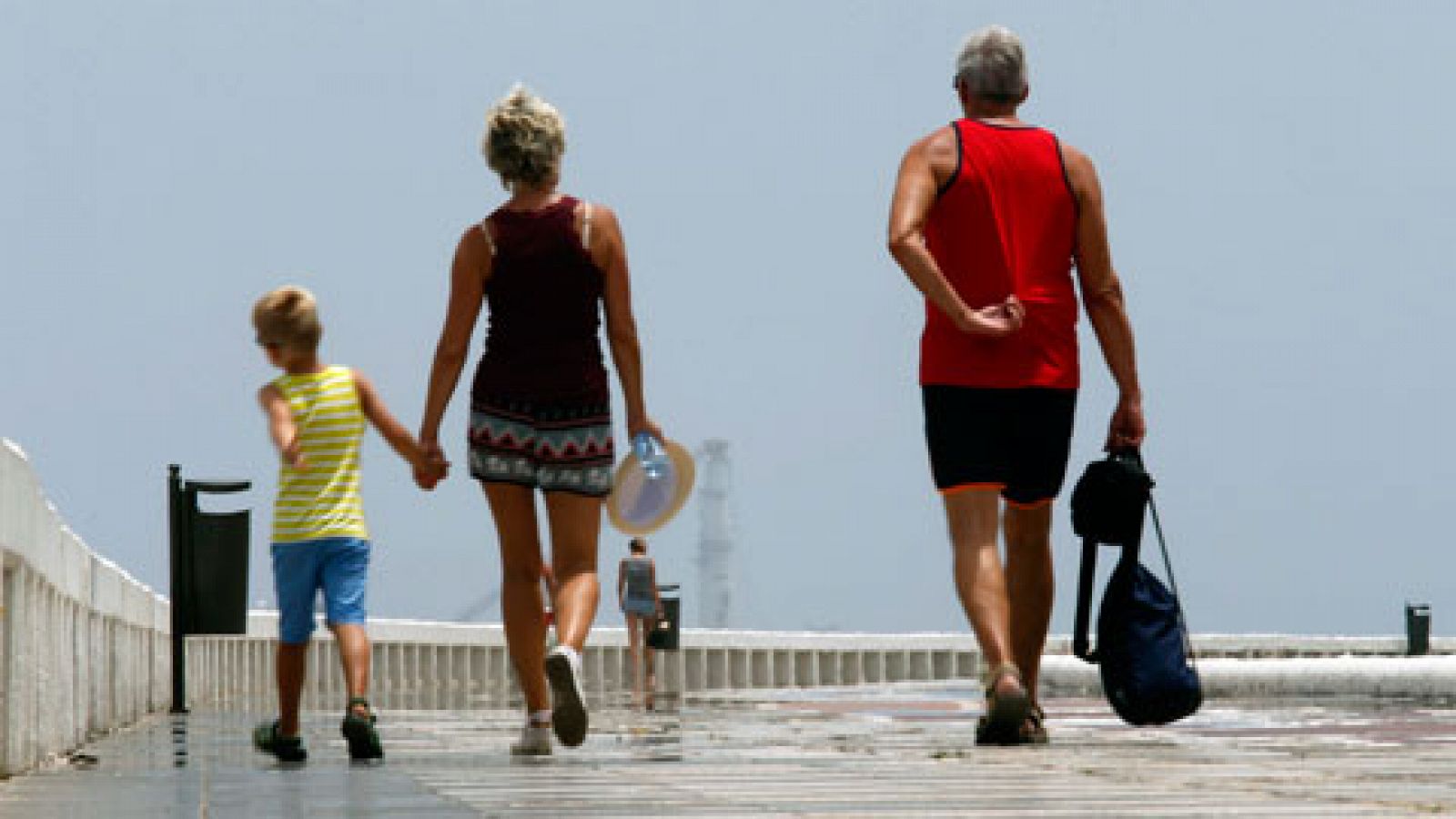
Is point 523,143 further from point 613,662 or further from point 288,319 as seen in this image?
point 613,662

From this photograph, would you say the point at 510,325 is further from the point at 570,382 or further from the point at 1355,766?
the point at 1355,766

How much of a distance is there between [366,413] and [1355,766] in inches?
143

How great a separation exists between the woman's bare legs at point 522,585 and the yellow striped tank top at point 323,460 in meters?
0.72

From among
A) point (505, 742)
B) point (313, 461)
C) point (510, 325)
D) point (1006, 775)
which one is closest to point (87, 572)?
point (505, 742)

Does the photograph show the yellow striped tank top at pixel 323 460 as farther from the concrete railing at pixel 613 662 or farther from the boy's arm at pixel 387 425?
the concrete railing at pixel 613 662

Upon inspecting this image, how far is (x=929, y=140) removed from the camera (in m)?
8.54

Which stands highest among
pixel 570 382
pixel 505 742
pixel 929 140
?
pixel 929 140

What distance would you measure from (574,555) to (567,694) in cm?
64

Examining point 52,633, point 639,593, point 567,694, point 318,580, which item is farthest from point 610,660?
point 567,694

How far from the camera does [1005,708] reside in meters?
8.13

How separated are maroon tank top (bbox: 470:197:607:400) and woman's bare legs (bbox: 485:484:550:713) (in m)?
0.35

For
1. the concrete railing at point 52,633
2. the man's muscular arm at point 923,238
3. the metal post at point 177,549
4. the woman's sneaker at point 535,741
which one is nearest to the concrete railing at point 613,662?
the metal post at point 177,549

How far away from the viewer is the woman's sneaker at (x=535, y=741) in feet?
27.2

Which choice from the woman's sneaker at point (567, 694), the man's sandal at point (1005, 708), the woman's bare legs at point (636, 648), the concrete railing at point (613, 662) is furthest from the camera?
the concrete railing at point (613, 662)
